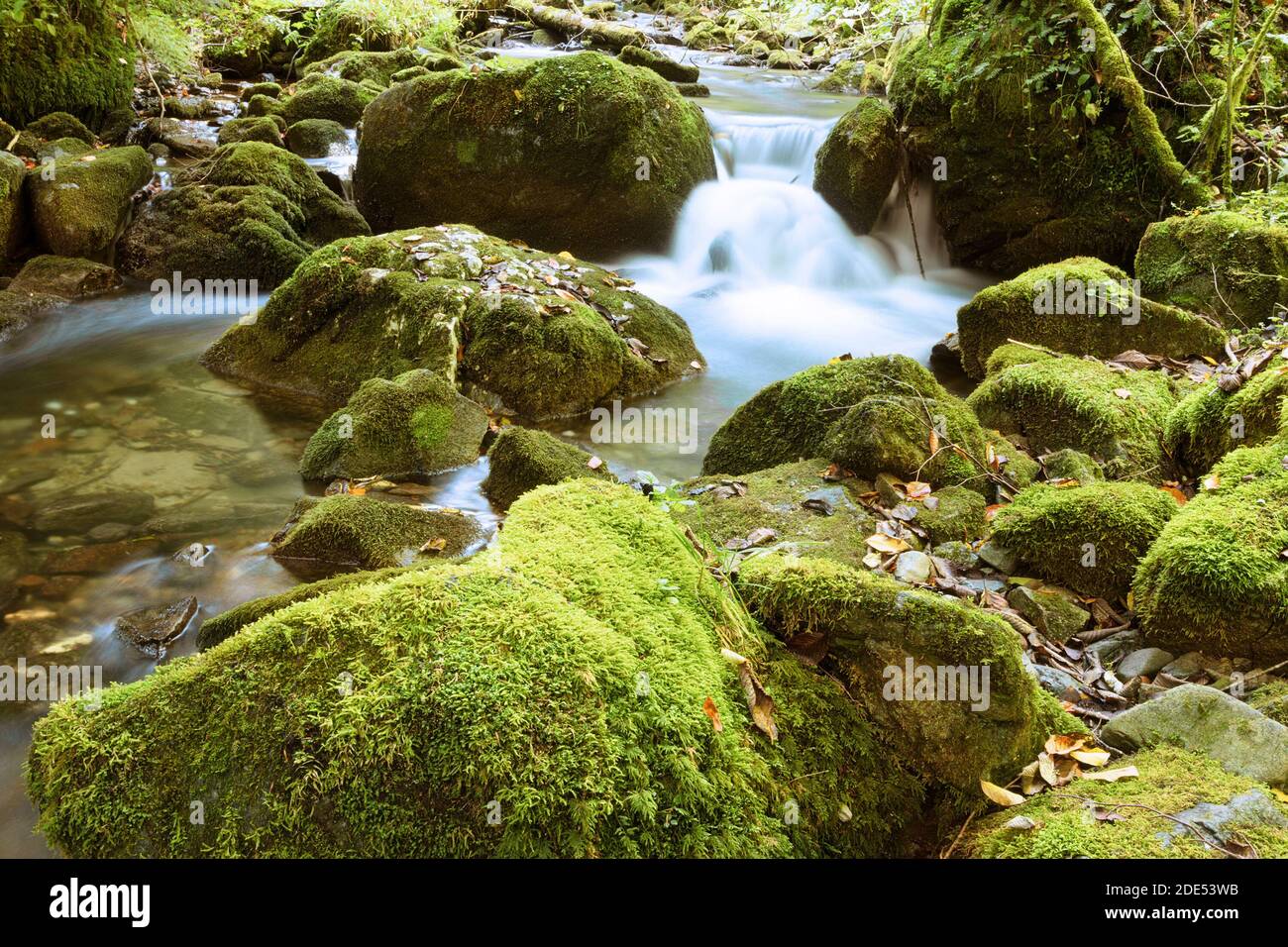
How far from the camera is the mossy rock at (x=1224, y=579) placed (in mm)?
3426

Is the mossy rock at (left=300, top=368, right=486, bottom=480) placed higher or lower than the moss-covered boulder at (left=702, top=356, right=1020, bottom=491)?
lower

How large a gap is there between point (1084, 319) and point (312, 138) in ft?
37.0

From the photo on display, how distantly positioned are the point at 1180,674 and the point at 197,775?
3.56m

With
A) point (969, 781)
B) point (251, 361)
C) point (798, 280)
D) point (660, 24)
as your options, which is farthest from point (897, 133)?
point (660, 24)

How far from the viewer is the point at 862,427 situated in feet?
16.7

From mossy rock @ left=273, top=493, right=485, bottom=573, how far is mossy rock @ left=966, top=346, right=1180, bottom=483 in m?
3.75

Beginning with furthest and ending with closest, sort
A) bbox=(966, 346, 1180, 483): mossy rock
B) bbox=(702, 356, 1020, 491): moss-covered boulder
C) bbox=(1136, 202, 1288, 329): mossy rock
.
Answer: bbox=(1136, 202, 1288, 329): mossy rock
bbox=(966, 346, 1180, 483): mossy rock
bbox=(702, 356, 1020, 491): moss-covered boulder

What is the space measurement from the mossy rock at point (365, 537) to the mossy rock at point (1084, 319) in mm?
5132

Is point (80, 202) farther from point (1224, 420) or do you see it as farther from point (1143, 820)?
point (1143, 820)

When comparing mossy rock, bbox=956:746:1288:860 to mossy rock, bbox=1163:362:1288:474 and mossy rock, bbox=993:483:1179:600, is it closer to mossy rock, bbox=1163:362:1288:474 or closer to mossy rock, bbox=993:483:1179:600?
mossy rock, bbox=993:483:1179:600

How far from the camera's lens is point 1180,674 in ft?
11.6

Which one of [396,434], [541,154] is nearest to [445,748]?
[396,434]

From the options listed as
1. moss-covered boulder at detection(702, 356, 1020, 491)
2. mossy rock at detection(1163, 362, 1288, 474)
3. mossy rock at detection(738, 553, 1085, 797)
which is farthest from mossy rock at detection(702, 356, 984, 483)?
mossy rock at detection(738, 553, 1085, 797)

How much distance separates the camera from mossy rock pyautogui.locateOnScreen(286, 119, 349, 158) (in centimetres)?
1327
